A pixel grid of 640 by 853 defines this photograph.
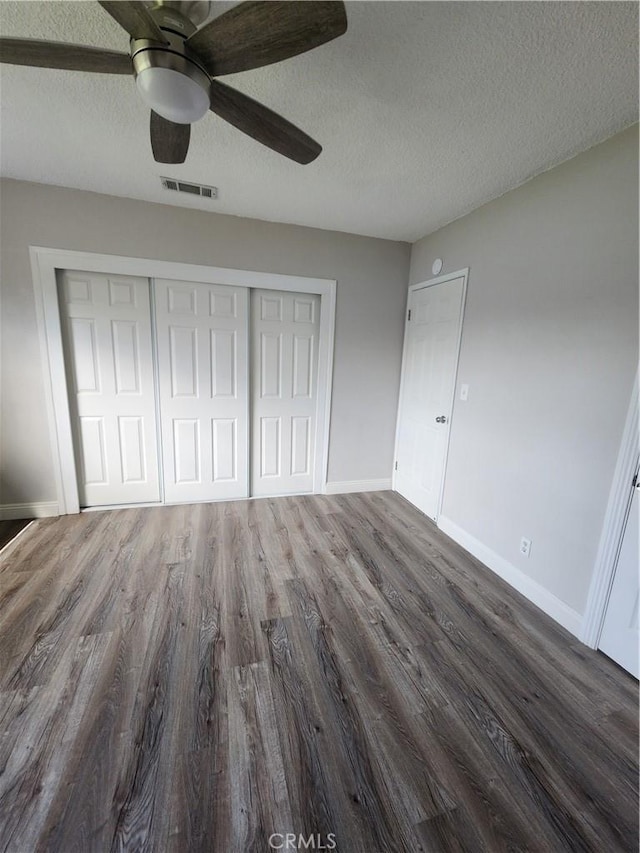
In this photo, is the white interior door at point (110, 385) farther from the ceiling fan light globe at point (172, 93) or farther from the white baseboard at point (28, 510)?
the ceiling fan light globe at point (172, 93)

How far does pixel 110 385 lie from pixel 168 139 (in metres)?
1.93

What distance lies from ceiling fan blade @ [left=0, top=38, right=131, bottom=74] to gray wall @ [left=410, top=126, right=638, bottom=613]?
2.06m

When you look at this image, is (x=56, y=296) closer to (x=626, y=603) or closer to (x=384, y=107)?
(x=384, y=107)

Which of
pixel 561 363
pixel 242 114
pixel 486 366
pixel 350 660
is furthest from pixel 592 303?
pixel 350 660

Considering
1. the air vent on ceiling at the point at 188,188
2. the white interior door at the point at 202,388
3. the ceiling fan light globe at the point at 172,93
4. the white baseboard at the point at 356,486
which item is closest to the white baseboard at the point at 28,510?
the white interior door at the point at 202,388

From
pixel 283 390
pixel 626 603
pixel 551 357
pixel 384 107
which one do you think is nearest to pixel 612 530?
pixel 626 603

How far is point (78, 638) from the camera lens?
1623 mm

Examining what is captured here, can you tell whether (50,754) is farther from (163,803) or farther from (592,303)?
(592,303)

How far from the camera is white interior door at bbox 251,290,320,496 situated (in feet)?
9.88

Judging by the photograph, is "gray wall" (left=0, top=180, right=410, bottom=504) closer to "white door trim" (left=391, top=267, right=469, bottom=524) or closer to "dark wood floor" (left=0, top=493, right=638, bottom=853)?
"white door trim" (left=391, top=267, right=469, bottom=524)

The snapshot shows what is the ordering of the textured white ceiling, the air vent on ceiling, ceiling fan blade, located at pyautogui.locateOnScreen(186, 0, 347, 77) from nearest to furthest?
ceiling fan blade, located at pyautogui.locateOnScreen(186, 0, 347, 77)
the textured white ceiling
the air vent on ceiling

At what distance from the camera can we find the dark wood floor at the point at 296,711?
3.36 ft

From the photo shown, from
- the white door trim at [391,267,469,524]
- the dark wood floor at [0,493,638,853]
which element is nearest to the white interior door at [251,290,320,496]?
the white door trim at [391,267,469,524]

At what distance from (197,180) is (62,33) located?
3.20 feet
